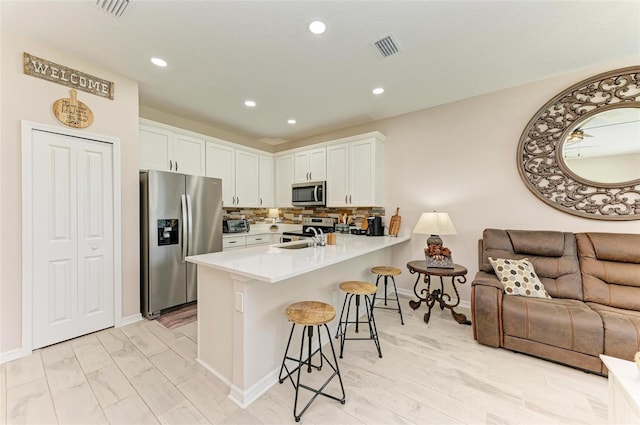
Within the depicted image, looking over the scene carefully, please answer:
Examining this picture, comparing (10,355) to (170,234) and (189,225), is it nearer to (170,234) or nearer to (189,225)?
(170,234)

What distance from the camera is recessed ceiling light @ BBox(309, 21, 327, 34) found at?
1949mm

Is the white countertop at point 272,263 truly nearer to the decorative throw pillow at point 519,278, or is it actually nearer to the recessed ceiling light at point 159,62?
the decorative throw pillow at point 519,278

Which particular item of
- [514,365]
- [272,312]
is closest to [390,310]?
[514,365]

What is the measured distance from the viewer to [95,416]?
5.05 ft

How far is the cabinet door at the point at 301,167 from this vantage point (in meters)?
4.59

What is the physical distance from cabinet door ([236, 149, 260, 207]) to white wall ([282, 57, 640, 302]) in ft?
7.92

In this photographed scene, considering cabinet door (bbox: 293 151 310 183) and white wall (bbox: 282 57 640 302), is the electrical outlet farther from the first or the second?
cabinet door (bbox: 293 151 310 183)

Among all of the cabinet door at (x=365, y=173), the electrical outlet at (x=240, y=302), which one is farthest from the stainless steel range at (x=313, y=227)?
the electrical outlet at (x=240, y=302)

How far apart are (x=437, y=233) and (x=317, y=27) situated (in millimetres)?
2467

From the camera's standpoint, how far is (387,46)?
2.22 m

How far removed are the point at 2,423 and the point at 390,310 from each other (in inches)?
132

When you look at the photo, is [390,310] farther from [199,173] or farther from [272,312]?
[199,173]

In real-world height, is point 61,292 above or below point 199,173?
below

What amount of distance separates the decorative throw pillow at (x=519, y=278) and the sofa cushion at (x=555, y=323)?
95 mm
